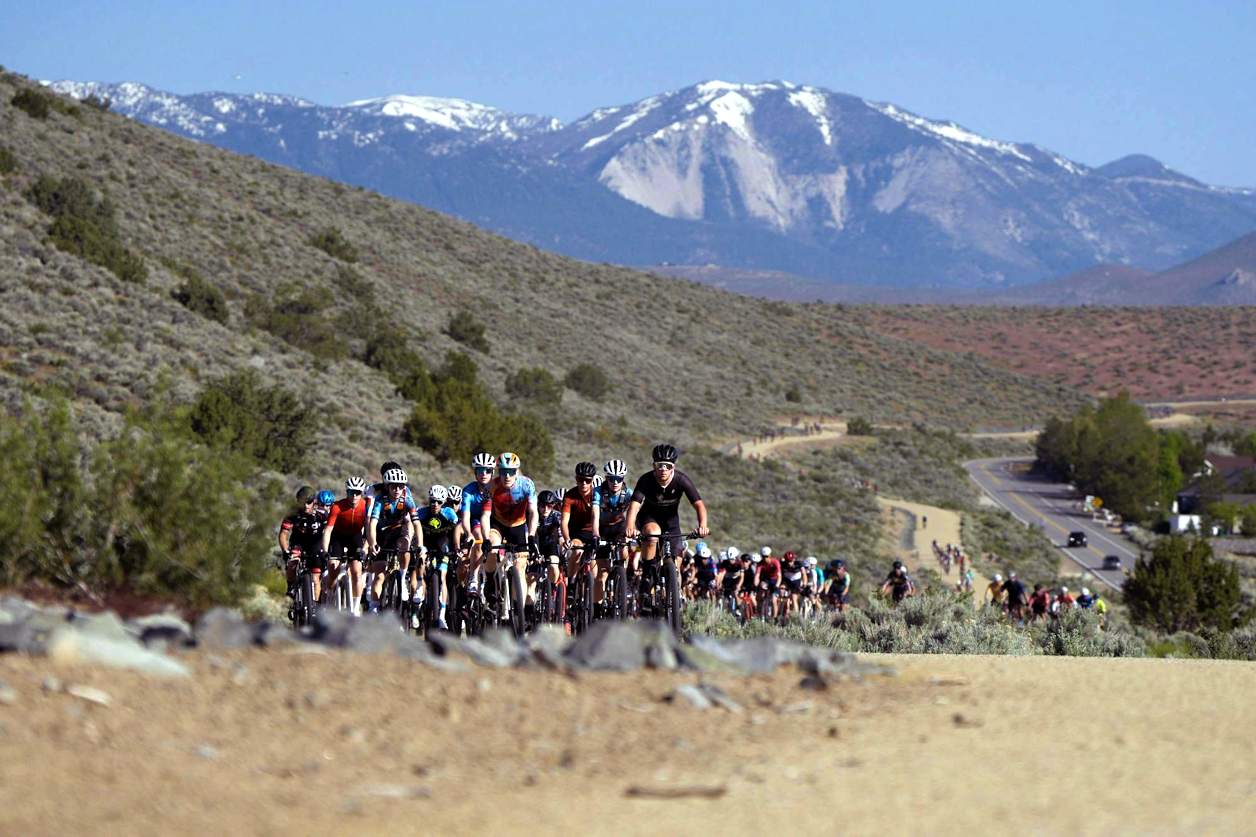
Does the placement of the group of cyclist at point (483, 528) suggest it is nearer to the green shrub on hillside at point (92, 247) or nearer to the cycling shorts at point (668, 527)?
the cycling shorts at point (668, 527)

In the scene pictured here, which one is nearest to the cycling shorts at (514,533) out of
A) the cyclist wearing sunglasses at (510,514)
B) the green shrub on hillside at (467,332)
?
the cyclist wearing sunglasses at (510,514)

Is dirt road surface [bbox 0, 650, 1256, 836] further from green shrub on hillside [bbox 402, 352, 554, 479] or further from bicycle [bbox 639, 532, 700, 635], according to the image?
green shrub on hillside [bbox 402, 352, 554, 479]

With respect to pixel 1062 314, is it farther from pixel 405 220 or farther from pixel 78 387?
pixel 78 387

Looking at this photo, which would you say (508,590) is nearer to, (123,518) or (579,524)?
(579,524)

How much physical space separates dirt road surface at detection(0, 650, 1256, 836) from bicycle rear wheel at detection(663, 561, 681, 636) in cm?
378

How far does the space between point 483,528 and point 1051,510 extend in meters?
65.0

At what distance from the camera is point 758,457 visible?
5847cm

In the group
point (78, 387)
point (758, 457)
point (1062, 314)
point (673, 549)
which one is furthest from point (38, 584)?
point (1062, 314)

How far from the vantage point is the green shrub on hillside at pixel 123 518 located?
8172mm

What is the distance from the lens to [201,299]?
1590 inches

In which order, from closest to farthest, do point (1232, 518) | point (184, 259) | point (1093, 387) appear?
point (184, 259), point (1232, 518), point (1093, 387)

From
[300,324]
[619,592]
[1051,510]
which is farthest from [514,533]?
[1051,510]

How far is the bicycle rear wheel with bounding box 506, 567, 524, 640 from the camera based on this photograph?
11195 mm

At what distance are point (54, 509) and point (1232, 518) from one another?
7665cm
